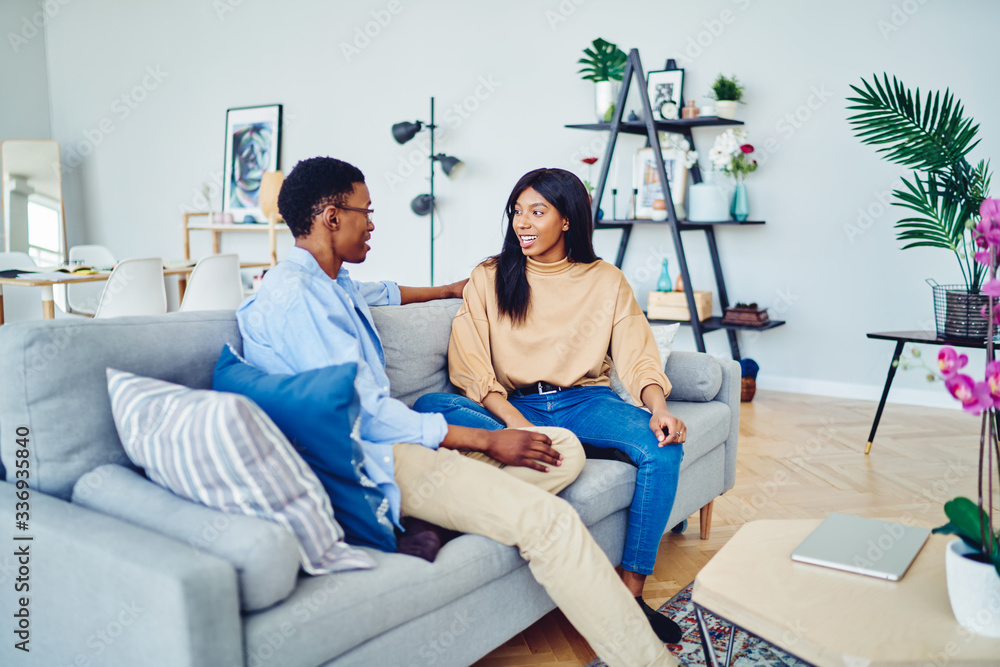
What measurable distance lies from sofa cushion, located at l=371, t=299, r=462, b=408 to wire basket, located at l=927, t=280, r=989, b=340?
83.9 inches

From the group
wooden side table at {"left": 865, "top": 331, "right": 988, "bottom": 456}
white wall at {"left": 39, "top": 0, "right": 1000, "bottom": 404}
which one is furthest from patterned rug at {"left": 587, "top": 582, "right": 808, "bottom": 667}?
white wall at {"left": 39, "top": 0, "right": 1000, "bottom": 404}

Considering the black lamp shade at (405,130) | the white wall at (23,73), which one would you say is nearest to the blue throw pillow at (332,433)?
the black lamp shade at (405,130)

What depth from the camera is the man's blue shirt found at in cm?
153

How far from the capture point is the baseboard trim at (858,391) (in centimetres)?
408

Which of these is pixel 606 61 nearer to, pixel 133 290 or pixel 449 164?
pixel 449 164

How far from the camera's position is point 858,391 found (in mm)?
4289

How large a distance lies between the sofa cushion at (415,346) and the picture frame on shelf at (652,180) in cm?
248

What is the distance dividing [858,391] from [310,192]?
3.57 m

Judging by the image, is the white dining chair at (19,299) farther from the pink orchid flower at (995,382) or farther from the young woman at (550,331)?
the pink orchid flower at (995,382)

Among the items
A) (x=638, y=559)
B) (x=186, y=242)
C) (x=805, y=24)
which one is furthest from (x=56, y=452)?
(x=186, y=242)

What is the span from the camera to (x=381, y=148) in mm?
5523

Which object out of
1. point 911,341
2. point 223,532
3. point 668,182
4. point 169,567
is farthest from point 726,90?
point 169,567

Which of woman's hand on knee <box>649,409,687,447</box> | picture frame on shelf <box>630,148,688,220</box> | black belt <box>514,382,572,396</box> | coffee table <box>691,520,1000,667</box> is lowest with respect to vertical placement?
coffee table <box>691,520,1000,667</box>

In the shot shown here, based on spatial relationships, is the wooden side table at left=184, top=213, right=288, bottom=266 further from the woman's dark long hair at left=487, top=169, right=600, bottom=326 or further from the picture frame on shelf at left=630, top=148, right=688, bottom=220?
the woman's dark long hair at left=487, top=169, right=600, bottom=326
